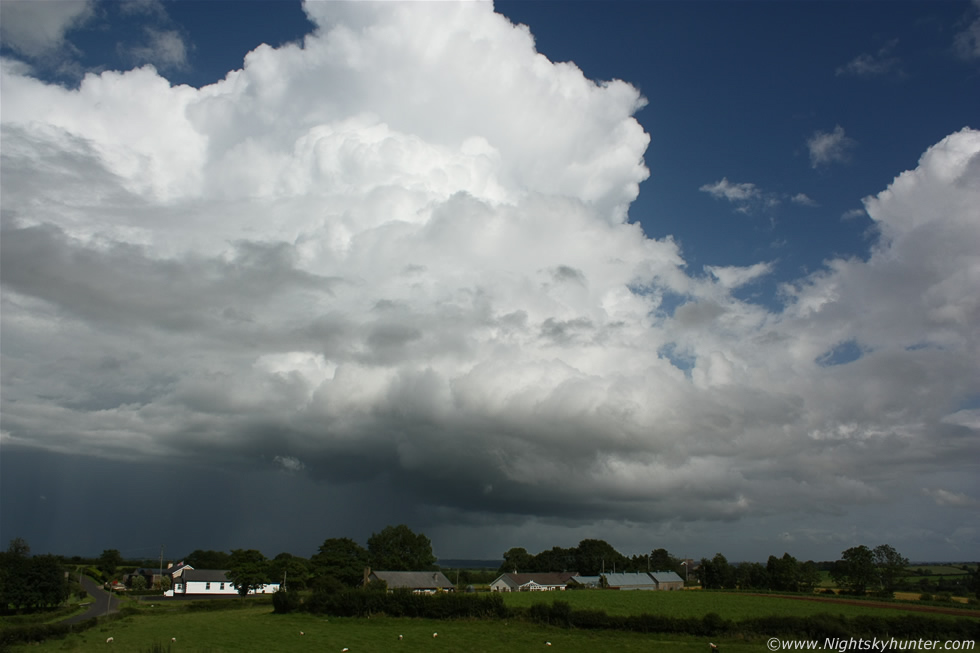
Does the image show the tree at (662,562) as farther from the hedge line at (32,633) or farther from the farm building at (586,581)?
the hedge line at (32,633)

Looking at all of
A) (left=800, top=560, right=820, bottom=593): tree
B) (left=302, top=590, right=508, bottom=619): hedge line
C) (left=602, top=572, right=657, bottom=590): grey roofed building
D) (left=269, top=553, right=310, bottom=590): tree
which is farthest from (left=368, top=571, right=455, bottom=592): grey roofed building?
(left=800, top=560, right=820, bottom=593): tree

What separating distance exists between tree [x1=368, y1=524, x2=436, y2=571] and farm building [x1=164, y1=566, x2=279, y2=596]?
115 feet

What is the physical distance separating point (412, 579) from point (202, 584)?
129 feet

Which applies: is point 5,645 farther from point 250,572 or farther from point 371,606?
point 250,572

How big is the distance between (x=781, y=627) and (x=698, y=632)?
18.8 ft

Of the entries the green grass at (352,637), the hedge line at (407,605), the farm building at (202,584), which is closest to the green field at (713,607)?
the hedge line at (407,605)

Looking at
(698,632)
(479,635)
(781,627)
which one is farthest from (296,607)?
(781,627)

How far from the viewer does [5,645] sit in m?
41.7

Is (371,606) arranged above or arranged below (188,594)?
above

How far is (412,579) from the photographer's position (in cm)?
10969

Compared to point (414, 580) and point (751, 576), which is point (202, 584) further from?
point (751, 576)

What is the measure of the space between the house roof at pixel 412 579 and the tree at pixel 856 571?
77642 mm

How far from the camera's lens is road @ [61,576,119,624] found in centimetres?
6671

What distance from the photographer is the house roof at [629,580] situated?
436 ft
